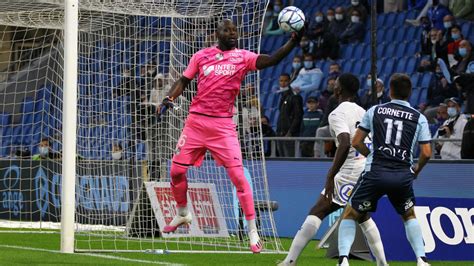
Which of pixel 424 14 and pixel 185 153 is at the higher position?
pixel 424 14

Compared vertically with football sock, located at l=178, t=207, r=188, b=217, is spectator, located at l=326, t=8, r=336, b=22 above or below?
above

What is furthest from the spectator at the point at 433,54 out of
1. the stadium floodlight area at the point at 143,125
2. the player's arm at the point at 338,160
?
the player's arm at the point at 338,160

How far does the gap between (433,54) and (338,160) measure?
10.5 meters

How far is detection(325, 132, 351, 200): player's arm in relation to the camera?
391 inches

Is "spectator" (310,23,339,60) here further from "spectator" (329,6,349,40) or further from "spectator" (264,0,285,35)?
"spectator" (264,0,285,35)

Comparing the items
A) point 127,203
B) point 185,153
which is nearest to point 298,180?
point 127,203

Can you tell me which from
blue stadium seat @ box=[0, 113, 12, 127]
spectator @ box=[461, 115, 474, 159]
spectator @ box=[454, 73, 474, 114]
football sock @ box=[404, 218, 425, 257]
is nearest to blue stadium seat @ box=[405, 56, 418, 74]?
spectator @ box=[454, 73, 474, 114]

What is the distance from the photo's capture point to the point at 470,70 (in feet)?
61.4

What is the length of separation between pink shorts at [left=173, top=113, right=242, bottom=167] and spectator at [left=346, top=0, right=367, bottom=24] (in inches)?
432

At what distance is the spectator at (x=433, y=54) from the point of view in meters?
19.7

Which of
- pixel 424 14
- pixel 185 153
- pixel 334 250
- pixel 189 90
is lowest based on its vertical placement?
pixel 334 250

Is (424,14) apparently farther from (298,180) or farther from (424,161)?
(424,161)

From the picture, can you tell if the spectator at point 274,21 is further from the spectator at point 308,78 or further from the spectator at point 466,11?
the spectator at point 466,11

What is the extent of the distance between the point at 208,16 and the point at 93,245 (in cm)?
314
